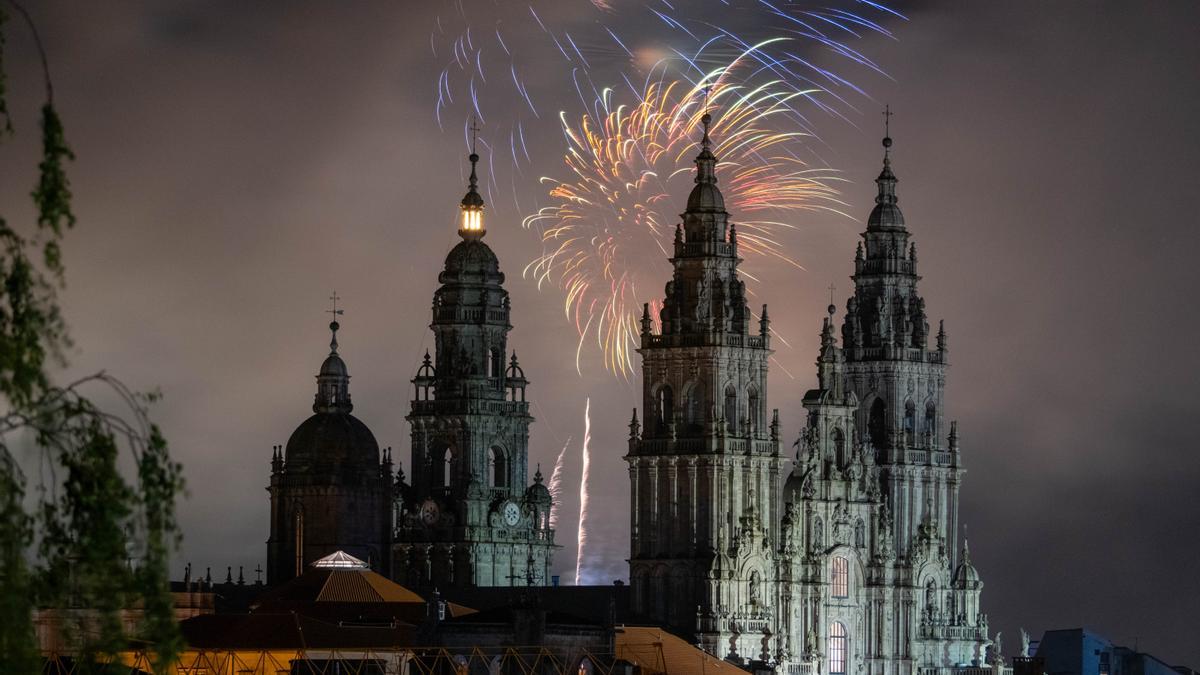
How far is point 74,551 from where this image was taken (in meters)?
53.3

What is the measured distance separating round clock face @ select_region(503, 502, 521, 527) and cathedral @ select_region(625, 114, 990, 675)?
19.2 metres

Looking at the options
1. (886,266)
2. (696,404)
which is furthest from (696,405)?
(886,266)

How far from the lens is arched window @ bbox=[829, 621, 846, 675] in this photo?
525 ft

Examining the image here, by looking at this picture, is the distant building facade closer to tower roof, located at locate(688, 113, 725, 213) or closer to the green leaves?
tower roof, located at locate(688, 113, 725, 213)

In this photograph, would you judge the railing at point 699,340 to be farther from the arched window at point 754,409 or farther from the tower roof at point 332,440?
the tower roof at point 332,440

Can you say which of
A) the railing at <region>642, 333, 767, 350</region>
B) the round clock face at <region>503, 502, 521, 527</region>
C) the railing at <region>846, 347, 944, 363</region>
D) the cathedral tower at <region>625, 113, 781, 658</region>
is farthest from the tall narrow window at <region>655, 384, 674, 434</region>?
the round clock face at <region>503, 502, 521, 527</region>

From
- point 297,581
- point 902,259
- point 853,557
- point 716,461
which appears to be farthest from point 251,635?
point 902,259

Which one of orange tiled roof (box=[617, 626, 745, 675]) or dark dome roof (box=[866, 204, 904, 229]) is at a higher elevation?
dark dome roof (box=[866, 204, 904, 229])

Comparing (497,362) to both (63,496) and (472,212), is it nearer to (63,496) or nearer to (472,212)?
(472,212)

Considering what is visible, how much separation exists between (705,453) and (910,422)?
25.2 m

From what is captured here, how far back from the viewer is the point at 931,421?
17162 centimetres

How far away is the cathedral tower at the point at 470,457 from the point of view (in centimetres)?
17175

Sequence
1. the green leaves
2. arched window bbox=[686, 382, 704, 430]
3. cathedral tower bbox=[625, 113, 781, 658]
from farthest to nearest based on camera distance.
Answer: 1. arched window bbox=[686, 382, 704, 430]
2. cathedral tower bbox=[625, 113, 781, 658]
3. the green leaves

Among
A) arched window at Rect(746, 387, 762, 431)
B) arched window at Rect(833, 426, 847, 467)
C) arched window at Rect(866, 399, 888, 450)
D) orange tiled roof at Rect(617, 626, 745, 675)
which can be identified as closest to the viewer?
orange tiled roof at Rect(617, 626, 745, 675)
